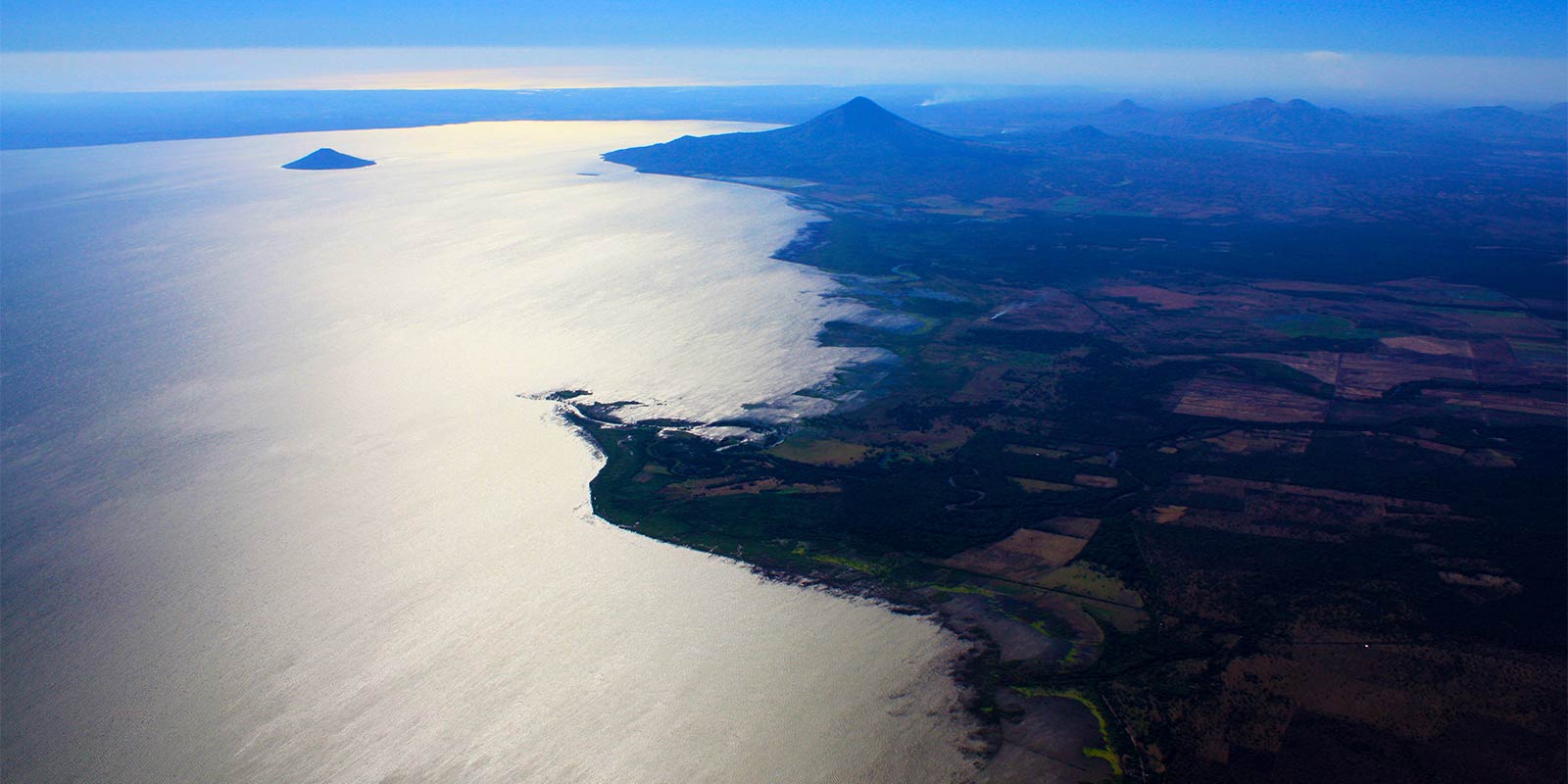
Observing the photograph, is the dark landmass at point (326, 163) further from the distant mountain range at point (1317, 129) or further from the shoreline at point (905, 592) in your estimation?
the shoreline at point (905, 592)

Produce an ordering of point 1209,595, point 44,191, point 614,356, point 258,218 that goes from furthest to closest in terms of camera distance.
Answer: point 44,191, point 258,218, point 614,356, point 1209,595

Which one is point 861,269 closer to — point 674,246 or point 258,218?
point 674,246

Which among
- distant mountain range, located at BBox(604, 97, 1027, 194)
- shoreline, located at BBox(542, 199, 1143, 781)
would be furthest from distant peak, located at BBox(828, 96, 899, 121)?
shoreline, located at BBox(542, 199, 1143, 781)

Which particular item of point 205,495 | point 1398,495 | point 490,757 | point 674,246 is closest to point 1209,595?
Result: point 1398,495

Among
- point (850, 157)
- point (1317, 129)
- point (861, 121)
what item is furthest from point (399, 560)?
point (1317, 129)

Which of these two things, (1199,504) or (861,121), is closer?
(1199,504)

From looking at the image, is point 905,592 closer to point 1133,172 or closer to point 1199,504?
point 1199,504
